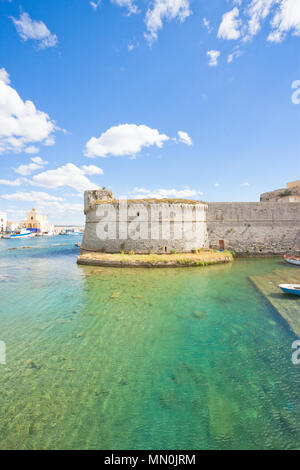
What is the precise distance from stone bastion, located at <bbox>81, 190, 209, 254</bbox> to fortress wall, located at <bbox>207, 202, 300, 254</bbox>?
130 inches

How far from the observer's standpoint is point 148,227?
746 inches

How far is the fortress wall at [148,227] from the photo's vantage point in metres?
18.9

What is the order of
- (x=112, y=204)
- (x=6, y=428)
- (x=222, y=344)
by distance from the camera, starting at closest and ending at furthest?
1. (x=6, y=428)
2. (x=222, y=344)
3. (x=112, y=204)

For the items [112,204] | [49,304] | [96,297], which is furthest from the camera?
[112,204]

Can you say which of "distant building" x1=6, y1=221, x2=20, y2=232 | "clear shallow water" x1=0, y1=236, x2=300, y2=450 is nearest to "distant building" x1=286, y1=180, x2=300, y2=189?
"clear shallow water" x1=0, y1=236, x2=300, y2=450

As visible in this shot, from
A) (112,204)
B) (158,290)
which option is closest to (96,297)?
(158,290)

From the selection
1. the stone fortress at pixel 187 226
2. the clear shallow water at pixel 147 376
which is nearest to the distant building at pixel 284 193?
the stone fortress at pixel 187 226

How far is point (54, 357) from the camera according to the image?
16.0 ft

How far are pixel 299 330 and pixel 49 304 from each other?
9293 mm

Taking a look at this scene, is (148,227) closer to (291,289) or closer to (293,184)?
(291,289)

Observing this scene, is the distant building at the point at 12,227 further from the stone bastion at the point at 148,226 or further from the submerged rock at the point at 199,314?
the submerged rock at the point at 199,314

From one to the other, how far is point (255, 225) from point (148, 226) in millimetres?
12545

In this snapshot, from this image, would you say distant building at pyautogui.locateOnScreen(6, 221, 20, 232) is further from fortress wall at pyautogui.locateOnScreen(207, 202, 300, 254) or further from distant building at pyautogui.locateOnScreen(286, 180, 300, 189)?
distant building at pyautogui.locateOnScreen(286, 180, 300, 189)

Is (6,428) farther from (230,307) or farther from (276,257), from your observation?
(276,257)
